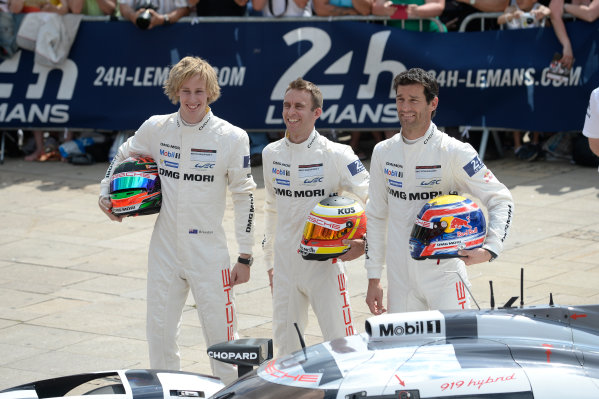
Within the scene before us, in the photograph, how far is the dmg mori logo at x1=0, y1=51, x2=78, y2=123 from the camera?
1561cm

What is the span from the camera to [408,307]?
6.21 m

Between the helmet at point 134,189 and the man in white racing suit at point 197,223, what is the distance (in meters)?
0.09

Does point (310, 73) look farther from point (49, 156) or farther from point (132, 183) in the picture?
point (132, 183)

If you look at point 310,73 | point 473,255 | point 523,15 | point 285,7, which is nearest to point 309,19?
point 285,7

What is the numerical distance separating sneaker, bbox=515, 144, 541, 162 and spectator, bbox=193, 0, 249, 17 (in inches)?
175

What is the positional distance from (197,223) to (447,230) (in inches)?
73.9

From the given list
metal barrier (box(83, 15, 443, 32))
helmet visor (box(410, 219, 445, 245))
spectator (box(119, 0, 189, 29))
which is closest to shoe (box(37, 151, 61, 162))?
spectator (box(119, 0, 189, 29))

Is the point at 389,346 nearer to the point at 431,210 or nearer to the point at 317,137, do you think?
the point at 431,210

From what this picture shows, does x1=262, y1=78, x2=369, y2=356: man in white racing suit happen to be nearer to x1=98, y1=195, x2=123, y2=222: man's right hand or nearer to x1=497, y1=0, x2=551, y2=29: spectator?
x1=98, y1=195, x2=123, y2=222: man's right hand

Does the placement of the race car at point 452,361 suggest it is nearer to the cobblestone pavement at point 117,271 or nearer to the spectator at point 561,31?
the cobblestone pavement at point 117,271

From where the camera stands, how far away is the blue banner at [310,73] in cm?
1372

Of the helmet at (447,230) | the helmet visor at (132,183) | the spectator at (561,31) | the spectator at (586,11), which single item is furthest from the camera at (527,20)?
the helmet at (447,230)

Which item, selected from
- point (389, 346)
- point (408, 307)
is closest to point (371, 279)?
point (408, 307)

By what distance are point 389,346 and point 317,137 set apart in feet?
9.72
